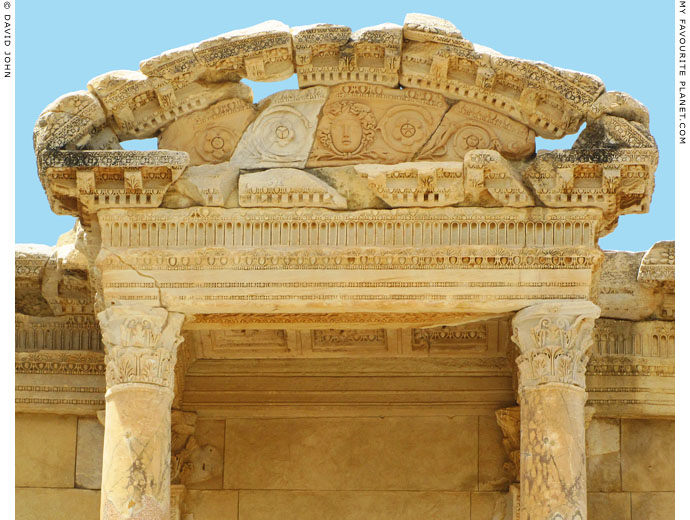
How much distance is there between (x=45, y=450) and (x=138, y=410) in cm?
281

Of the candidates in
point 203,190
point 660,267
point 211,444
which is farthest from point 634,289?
point 203,190

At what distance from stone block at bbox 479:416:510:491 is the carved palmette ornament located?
3498mm

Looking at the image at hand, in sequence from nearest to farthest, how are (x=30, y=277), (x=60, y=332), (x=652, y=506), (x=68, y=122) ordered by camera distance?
1. (x=68, y=122)
2. (x=652, y=506)
3. (x=30, y=277)
4. (x=60, y=332)

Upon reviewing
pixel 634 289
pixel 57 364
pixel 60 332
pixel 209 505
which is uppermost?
pixel 634 289

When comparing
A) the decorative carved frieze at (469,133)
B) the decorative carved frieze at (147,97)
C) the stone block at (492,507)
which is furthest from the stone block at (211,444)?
the decorative carved frieze at (469,133)

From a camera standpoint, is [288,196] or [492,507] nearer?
[288,196]

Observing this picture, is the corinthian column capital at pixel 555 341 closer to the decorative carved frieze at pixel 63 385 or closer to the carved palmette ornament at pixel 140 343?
the carved palmette ornament at pixel 140 343

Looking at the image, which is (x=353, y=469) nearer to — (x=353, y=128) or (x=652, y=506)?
(x=652, y=506)

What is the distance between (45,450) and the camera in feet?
56.2

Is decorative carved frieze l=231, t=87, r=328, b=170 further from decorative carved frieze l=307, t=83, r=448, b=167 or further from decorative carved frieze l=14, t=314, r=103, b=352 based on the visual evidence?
decorative carved frieze l=14, t=314, r=103, b=352

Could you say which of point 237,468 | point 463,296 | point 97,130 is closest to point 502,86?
point 463,296

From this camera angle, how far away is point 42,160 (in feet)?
49.4

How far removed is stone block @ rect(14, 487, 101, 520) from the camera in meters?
17.0

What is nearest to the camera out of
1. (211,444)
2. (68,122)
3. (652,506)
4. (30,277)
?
(68,122)
